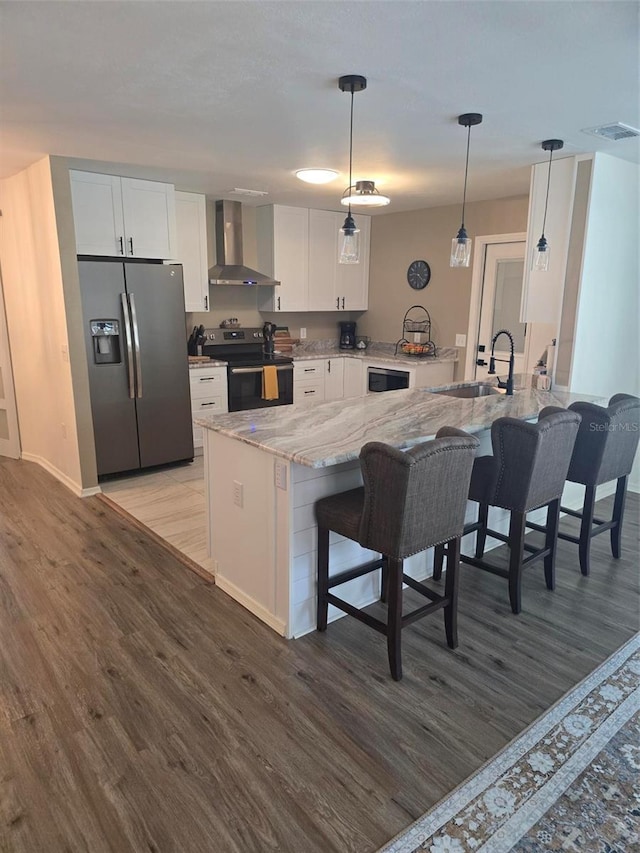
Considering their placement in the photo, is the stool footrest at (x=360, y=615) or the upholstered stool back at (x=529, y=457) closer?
the stool footrest at (x=360, y=615)

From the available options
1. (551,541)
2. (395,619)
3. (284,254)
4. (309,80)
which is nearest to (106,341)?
(284,254)

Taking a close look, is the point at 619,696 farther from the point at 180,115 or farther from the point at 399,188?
the point at 399,188

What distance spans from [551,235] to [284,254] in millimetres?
2793

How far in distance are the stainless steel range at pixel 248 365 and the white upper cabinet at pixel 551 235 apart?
2.50 metres

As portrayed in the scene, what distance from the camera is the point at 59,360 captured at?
14.1 ft

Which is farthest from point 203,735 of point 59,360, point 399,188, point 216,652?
point 399,188

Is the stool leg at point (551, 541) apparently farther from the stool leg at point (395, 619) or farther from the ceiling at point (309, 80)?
the ceiling at point (309, 80)

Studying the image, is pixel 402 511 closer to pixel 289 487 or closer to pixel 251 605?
pixel 289 487

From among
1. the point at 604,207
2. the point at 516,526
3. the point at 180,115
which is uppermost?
the point at 180,115

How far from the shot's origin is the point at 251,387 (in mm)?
5445

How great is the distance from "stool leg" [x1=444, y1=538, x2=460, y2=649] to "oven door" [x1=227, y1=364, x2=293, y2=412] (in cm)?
321

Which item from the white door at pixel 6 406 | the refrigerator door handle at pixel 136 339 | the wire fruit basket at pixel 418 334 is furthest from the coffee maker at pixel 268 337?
the white door at pixel 6 406

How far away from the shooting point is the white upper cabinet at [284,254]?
5.64 metres

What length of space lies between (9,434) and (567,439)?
4933mm
